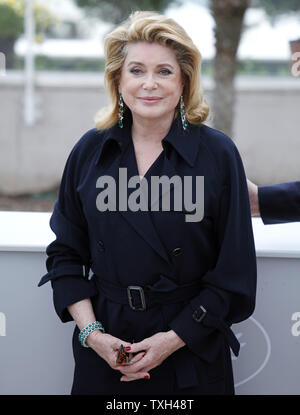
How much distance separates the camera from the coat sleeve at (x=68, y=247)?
1962 millimetres

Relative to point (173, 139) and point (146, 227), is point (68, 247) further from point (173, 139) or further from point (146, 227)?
point (173, 139)

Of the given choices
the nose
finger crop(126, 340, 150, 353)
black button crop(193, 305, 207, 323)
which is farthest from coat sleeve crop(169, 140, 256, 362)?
the nose

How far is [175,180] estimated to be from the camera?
1824 millimetres

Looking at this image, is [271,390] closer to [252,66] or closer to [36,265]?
[36,265]

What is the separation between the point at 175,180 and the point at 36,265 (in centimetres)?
76

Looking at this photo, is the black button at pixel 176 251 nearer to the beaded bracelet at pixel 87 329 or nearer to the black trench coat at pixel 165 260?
the black trench coat at pixel 165 260

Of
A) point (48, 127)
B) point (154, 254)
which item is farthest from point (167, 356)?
point (48, 127)

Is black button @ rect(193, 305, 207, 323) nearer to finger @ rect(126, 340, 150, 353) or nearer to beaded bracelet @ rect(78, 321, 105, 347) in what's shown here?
finger @ rect(126, 340, 150, 353)

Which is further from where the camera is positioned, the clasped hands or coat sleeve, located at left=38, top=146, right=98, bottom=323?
coat sleeve, located at left=38, top=146, right=98, bottom=323

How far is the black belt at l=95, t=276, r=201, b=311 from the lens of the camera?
186 centimetres

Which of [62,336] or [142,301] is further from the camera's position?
[62,336]

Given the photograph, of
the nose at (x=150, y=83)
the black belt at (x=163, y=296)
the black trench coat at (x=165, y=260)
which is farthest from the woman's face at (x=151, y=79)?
the black belt at (x=163, y=296)

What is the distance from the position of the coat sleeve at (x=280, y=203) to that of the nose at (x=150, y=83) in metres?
0.67

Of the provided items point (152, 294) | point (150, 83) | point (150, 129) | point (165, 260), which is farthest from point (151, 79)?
point (152, 294)
